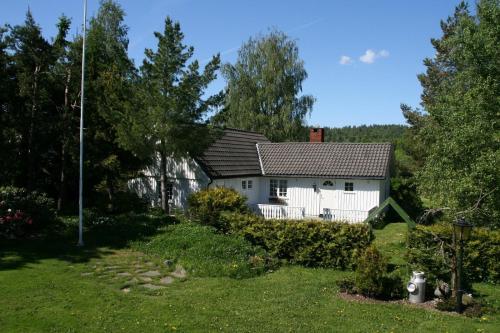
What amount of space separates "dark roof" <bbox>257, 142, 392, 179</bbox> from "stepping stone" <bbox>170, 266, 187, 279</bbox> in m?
13.4

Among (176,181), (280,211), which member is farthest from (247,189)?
(176,181)

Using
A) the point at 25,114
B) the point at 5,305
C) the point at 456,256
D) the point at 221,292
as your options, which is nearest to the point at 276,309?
the point at 221,292

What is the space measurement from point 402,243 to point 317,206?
27.0ft

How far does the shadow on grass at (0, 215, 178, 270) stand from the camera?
537 inches

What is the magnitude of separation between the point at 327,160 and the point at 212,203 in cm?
927

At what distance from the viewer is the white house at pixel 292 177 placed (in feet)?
75.8

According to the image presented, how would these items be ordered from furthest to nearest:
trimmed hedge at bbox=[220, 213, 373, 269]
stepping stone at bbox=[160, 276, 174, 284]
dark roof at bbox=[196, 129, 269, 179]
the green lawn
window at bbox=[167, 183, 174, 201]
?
window at bbox=[167, 183, 174, 201] → dark roof at bbox=[196, 129, 269, 179] → trimmed hedge at bbox=[220, 213, 373, 269] → stepping stone at bbox=[160, 276, 174, 284] → the green lawn

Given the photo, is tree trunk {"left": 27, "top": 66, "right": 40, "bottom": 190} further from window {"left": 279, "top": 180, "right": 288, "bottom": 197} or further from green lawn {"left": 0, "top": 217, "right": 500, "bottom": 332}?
window {"left": 279, "top": 180, "right": 288, "bottom": 197}

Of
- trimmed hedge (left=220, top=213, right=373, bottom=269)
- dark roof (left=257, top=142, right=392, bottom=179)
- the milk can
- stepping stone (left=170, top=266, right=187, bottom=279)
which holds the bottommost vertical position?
stepping stone (left=170, top=266, right=187, bottom=279)

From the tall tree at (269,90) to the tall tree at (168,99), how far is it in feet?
74.6

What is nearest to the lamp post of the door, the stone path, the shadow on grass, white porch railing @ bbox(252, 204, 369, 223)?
the stone path

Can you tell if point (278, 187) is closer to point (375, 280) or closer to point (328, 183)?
point (328, 183)

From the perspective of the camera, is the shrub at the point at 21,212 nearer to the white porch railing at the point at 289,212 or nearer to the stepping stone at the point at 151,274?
the stepping stone at the point at 151,274

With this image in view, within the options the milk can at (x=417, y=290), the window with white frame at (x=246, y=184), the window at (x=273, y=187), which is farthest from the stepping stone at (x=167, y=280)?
the window at (x=273, y=187)
